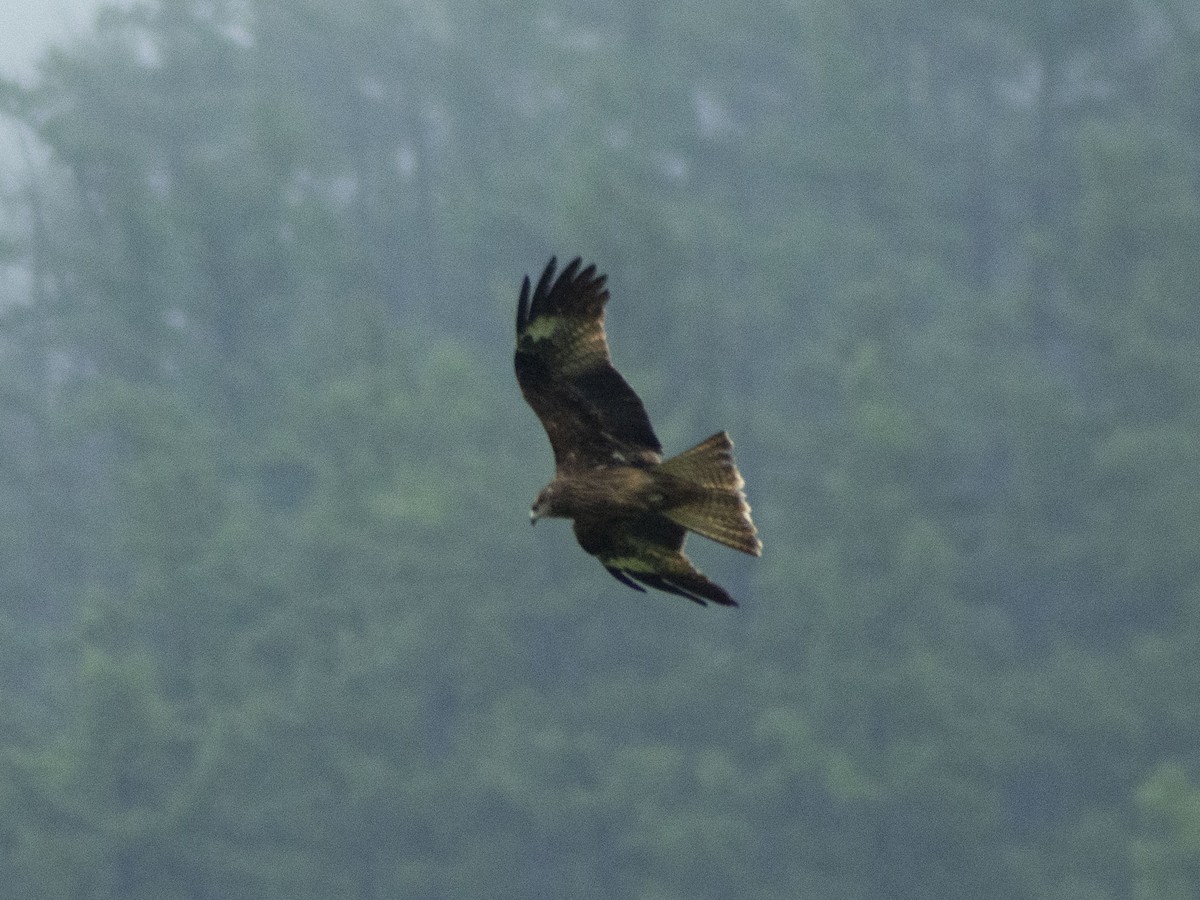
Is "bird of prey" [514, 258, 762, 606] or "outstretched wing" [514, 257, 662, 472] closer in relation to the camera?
"bird of prey" [514, 258, 762, 606]

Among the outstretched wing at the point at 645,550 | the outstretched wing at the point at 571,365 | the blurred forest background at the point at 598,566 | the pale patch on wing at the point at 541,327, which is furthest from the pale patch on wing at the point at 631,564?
the blurred forest background at the point at 598,566

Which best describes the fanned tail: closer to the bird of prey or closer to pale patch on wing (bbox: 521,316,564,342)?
the bird of prey

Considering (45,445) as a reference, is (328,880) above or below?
below

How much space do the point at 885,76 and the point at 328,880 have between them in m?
25.7

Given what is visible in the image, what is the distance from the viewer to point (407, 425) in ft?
143

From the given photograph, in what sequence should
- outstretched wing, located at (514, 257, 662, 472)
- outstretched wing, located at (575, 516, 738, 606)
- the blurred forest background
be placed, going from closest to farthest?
outstretched wing, located at (575, 516, 738, 606), outstretched wing, located at (514, 257, 662, 472), the blurred forest background

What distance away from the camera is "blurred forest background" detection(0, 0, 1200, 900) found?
38250 mm

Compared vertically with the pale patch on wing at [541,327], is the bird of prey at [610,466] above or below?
below

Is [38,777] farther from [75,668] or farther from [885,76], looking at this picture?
[885,76]

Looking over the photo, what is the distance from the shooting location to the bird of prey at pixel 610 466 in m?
8.30

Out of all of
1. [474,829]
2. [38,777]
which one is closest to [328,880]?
[474,829]

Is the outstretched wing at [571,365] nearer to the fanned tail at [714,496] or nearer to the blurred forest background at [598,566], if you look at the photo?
the fanned tail at [714,496]

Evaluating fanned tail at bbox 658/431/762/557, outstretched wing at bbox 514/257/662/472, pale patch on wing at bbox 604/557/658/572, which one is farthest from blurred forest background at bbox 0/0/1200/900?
fanned tail at bbox 658/431/762/557

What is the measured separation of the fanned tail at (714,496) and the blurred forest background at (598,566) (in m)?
25.9
